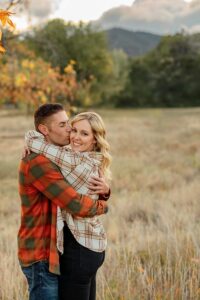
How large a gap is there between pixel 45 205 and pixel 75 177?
0.68ft

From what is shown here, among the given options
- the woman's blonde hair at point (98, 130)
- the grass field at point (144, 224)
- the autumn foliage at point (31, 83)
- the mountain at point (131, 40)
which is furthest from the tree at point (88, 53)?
the mountain at point (131, 40)

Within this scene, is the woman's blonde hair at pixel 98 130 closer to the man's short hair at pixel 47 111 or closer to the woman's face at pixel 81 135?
the woman's face at pixel 81 135

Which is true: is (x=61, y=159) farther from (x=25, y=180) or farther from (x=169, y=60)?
(x=169, y=60)

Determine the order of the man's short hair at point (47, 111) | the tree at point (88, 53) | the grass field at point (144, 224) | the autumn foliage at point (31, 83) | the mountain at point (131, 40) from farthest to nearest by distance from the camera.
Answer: the mountain at point (131, 40) < the tree at point (88, 53) < the autumn foliage at point (31, 83) < the grass field at point (144, 224) < the man's short hair at point (47, 111)

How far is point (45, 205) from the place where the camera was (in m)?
2.41

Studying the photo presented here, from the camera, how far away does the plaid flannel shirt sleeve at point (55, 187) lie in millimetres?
2293

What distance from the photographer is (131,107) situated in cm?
5722

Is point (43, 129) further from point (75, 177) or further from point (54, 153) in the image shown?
point (75, 177)

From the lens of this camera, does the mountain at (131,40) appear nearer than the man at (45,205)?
No

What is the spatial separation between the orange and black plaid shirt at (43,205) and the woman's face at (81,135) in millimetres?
230

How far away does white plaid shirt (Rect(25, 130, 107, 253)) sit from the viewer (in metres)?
2.37

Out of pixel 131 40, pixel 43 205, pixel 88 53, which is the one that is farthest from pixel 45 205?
pixel 131 40

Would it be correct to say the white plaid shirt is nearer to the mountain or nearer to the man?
the man

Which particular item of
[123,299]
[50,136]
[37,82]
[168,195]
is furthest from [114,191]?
[50,136]
